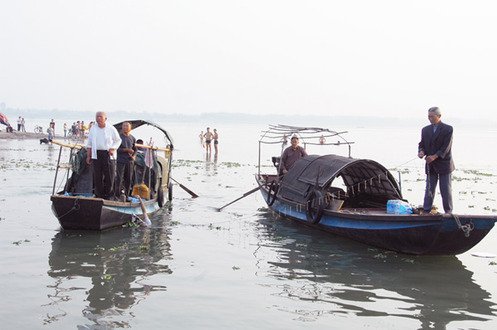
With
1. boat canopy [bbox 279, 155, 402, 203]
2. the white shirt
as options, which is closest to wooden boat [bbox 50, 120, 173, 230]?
the white shirt

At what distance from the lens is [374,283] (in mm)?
10766

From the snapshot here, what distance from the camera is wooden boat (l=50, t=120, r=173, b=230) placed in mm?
13625

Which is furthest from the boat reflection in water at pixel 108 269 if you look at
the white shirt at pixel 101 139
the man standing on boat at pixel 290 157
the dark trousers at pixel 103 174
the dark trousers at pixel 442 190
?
the dark trousers at pixel 442 190

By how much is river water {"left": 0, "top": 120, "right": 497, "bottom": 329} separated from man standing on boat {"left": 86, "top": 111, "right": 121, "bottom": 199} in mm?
1187

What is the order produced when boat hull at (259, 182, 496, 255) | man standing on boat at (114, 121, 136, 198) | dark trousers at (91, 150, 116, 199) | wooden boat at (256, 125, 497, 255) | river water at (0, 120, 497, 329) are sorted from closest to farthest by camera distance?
1. river water at (0, 120, 497, 329)
2. boat hull at (259, 182, 496, 255)
3. wooden boat at (256, 125, 497, 255)
4. dark trousers at (91, 150, 116, 199)
5. man standing on boat at (114, 121, 136, 198)

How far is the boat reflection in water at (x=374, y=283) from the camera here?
924 cm

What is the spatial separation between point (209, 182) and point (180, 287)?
17.2 meters

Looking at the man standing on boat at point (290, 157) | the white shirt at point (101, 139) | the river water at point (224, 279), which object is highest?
the white shirt at point (101, 139)

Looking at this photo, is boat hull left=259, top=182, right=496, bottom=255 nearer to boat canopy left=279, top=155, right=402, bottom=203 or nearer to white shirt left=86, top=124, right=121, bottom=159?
boat canopy left=279, top=155, right=402, bottom=203

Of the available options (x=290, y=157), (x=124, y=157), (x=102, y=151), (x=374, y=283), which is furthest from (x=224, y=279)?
(x=290, y=157)

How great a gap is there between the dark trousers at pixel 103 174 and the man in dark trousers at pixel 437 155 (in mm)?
6664

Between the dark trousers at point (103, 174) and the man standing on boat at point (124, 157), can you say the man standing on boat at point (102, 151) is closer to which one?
the dark trousers at point (103, 174)

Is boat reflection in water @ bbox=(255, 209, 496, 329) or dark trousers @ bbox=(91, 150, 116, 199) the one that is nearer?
boat reflection in water @ bbox=(255, 209, 496, 329)

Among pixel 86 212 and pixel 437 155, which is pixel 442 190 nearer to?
pixel 437 155
